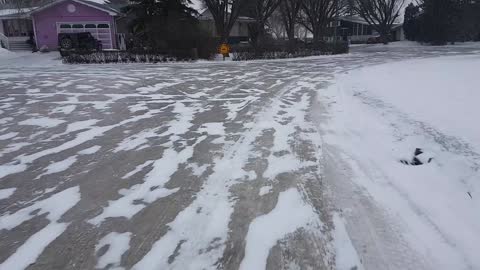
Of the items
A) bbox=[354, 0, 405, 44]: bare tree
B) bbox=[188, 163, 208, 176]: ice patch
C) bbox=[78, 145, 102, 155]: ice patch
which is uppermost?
bbox=[354, 0, 405, 44]: bare tree

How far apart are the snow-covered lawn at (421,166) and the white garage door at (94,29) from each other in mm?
30721

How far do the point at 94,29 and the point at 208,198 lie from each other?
35176 mm

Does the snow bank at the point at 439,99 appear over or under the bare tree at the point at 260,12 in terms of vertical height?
under

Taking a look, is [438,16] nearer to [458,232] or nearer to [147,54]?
[147,54]

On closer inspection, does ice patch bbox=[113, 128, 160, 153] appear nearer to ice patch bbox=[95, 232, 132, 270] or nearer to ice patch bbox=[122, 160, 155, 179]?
ice patch bbox=[122, 160, 155, 179]

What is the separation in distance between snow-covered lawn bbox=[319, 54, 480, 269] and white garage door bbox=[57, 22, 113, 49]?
1209 inches

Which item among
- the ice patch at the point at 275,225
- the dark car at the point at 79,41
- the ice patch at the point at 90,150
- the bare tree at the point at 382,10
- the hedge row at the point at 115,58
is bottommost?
the ice patch at the point at 275,225

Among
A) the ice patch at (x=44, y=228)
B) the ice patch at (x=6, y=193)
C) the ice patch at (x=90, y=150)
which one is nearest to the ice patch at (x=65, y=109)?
the ice patch at (x=90, y=150)

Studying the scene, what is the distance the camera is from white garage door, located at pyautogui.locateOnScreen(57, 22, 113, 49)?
34.8 metres

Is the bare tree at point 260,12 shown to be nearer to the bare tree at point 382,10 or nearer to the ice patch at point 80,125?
the bare tree at point 382,10

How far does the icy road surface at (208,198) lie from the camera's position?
3.23 meters

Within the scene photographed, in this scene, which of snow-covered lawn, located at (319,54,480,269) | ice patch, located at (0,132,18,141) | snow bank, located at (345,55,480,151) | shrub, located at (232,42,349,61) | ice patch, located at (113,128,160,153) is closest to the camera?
snow-covered lawn, located at (319,54,480,269)

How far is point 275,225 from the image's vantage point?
3.73 metres

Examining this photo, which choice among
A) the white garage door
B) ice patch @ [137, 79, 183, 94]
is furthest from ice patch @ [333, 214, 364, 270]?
the white garage door
